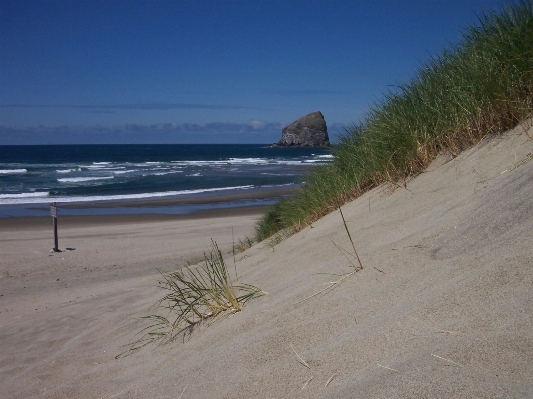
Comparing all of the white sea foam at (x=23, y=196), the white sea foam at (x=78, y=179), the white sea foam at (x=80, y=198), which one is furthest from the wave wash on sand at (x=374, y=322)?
the white sea foam at (x=78, y=179)

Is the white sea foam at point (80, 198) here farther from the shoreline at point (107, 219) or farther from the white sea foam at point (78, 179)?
the white sea foam at point (78, 179)

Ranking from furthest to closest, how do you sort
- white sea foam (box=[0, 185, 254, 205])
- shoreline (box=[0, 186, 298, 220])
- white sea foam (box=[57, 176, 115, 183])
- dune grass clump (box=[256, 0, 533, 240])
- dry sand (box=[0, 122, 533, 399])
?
white sea foam (box=[57, 176, 115, 183]), white sea foam (box=[0, 185, 254, 205]), shoreline (box=[0, 186, 298, 220]), dune grass clump (box=[256, 0, 533, 240]), dry sand (box=[0, 122, 533, 399])

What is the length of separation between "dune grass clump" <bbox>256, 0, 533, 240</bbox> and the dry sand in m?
0.30

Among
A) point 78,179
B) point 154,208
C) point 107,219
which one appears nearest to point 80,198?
point 154,208

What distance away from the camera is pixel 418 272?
10.9ft

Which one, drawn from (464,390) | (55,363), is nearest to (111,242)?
(55,363)

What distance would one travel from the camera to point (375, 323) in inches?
114

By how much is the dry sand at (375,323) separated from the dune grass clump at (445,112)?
0.98 feet

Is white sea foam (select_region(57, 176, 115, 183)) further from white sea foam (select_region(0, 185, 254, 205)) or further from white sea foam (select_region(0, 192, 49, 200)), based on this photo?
white sea foam (select_region(0, 185, 254, 205))

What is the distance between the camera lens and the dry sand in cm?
237

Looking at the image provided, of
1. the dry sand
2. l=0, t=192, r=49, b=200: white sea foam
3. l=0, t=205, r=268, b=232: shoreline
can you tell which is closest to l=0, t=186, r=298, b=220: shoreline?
l=0, t=205, r=268, b=232: shoreline

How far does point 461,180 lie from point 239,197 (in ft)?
83.3

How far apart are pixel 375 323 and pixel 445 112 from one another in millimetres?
3683

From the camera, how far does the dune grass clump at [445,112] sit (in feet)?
17.0
